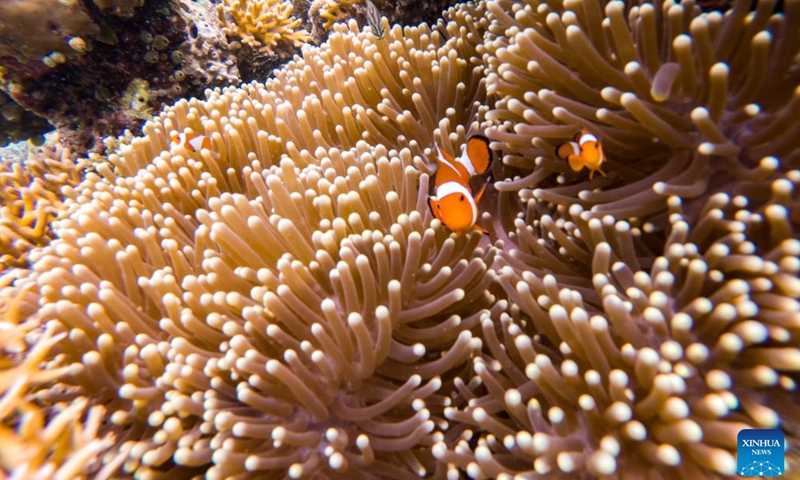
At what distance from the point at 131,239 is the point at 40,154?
273 cm

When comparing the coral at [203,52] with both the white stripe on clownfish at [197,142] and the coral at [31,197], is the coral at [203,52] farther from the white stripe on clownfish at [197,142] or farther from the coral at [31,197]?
the white stripe on clownfish at [197,142]

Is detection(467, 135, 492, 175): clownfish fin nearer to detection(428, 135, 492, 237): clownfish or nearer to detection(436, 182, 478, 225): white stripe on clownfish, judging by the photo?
detection(428, 135, 492, 237): clownfish

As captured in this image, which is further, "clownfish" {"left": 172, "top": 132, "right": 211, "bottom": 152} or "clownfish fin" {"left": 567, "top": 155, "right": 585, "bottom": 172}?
"clownfish" {"left": 172, "top": 132, "right": 211, "bottom": 152}

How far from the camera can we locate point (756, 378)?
118 cm

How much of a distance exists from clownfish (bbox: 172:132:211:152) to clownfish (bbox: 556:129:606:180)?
2.01 meters

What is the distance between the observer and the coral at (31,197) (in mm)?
2867

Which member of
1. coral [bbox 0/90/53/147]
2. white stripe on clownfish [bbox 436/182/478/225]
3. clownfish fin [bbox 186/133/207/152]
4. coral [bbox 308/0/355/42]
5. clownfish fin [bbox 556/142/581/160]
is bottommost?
white stripe on clownfish [bbox 436/182/478/225]

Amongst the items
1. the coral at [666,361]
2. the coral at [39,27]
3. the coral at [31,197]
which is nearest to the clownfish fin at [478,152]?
the coral at [666,361]

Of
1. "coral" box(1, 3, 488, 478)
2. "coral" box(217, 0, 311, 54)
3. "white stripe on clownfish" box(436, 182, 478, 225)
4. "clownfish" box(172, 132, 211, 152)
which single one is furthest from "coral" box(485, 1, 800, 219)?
"coral" box(217, 0, 311, 54)

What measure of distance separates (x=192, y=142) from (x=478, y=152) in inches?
66.4

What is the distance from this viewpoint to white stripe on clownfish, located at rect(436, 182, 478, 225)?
66.1 inches

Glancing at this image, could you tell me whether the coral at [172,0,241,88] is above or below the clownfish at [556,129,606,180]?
above

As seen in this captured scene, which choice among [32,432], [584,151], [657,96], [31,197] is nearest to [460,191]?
[584,151]

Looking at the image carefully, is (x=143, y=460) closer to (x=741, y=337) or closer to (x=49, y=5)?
(x=741, y=337)
